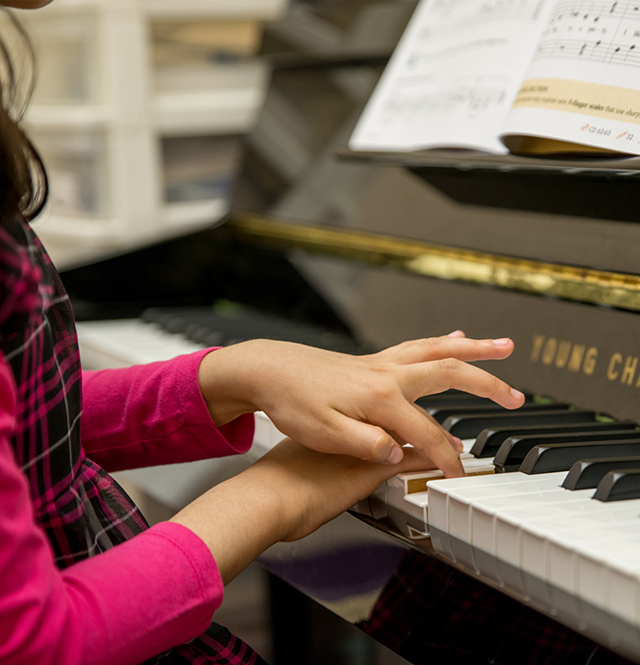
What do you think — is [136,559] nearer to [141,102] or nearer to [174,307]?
[174,307]

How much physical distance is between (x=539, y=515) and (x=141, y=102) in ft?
7.57

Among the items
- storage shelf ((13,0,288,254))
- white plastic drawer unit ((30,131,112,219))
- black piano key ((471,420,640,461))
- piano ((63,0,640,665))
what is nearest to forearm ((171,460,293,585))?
piano ((63,0,640,665))

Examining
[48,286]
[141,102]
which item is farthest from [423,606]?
[141,102]

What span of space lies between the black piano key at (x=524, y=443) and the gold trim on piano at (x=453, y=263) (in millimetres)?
200

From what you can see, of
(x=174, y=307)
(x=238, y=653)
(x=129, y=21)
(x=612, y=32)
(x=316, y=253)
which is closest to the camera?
(x=238, y=653)

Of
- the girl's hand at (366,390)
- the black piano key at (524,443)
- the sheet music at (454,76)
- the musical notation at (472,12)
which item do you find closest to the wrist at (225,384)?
the girl's hand at (366,390)

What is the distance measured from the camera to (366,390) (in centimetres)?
68

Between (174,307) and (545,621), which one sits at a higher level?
(545,621)

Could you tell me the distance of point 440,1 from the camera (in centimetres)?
128

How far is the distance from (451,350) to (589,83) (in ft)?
1.16

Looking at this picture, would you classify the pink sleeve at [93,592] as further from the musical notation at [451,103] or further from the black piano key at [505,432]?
the musical notation at [451,103]

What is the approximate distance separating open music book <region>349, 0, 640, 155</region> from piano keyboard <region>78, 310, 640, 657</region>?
0.32 meters

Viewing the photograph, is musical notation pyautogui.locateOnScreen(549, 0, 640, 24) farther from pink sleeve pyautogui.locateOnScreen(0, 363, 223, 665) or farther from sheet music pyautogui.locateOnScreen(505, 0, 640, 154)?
pink sleeve pyautogui.locateOnScreen(0, 363, 223, 665)

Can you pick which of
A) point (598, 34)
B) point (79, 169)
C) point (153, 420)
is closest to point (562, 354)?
point (598, 34)
